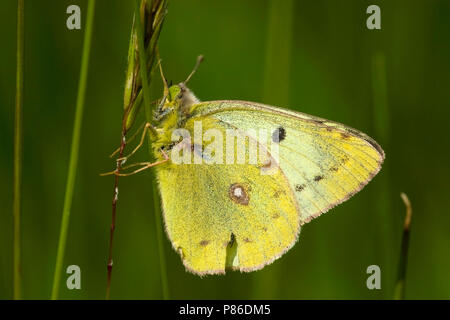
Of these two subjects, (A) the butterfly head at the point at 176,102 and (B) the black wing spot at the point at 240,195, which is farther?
(B) the black wing spot at the point at 240,195
